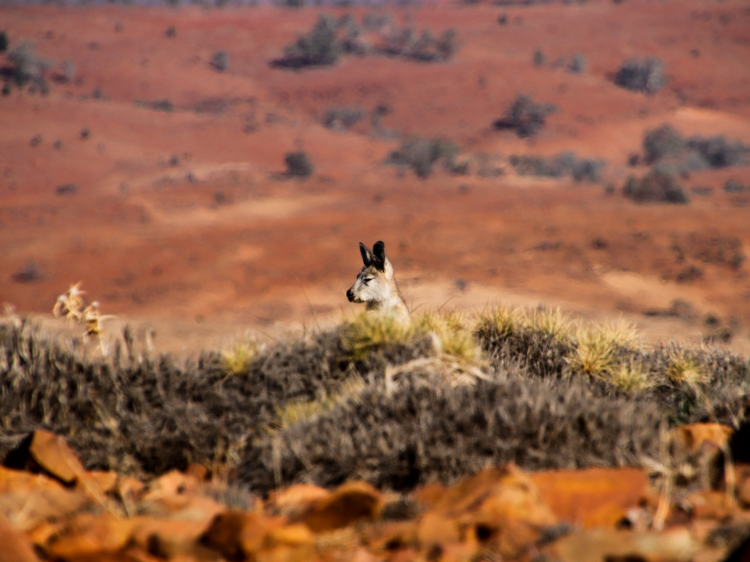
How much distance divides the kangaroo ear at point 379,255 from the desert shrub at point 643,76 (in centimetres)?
5469

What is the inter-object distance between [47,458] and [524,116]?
1829 inches

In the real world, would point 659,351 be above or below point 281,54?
below

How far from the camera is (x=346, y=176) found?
113 ft

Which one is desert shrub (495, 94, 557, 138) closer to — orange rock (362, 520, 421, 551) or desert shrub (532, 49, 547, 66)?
desert shrub (532, 49, 547, 66)

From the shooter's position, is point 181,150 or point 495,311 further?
point 181,150

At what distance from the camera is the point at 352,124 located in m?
49.0

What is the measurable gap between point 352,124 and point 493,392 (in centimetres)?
4589

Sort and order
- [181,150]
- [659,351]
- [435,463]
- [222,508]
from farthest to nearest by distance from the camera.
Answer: [181,150]
[659,351]
[435,463]
[222,508]

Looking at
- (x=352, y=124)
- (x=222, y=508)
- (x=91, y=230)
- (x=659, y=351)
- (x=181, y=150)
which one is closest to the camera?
(x=222, y=508)

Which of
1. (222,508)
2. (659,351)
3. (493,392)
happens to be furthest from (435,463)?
(659,351)

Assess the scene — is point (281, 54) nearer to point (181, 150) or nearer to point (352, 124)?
point (352, 124)

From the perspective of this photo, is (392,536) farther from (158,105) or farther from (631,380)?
(158,105)

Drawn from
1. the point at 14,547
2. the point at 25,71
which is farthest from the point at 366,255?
the point at 25,71

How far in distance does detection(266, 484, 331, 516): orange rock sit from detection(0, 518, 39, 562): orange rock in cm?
123
